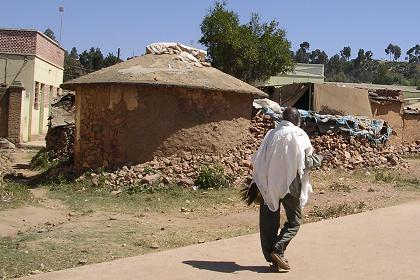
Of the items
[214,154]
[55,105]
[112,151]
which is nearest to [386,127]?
[214,154]

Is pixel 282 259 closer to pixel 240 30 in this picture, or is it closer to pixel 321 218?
pixel 321 218

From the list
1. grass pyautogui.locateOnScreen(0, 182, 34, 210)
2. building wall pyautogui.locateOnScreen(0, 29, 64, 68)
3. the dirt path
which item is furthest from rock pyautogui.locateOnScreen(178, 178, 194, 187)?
building wall pyautogui.locateOnScreen(0, 29, 64, 68)

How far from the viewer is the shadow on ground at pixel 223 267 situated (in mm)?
5544

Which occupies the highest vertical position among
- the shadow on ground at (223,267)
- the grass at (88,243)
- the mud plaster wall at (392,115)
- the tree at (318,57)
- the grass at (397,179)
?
the tree at (318,57)

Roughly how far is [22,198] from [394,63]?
114m

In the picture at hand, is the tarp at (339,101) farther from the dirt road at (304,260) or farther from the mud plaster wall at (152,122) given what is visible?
the dirt road at (304,260)

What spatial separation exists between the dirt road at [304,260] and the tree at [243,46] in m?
22.6

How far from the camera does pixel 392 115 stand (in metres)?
22.7

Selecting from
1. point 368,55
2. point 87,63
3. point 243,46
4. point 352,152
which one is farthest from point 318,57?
point 352,152

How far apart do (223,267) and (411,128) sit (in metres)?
19.7

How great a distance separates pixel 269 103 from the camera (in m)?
16.4

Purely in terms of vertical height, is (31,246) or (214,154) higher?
(214,154)

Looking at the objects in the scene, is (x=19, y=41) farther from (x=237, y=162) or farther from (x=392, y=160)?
(x=392, y=160)

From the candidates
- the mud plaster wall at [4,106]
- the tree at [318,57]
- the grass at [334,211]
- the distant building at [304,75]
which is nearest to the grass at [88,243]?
the grass at [334,211]
